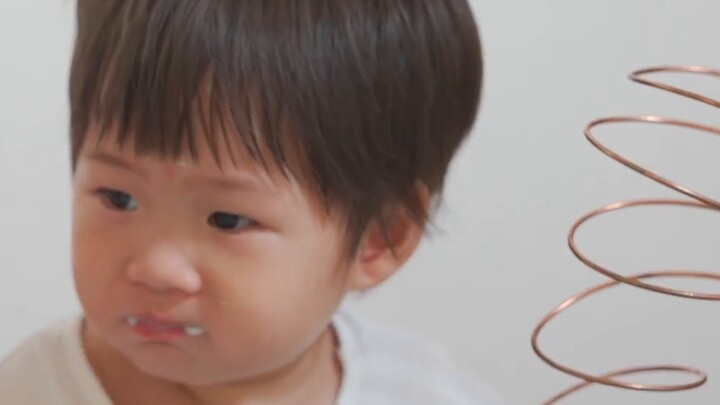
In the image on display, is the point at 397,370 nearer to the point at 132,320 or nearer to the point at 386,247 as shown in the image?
the point at 386,247

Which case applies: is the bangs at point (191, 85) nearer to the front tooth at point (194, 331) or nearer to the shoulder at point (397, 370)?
the front tooth at point (194, 331)

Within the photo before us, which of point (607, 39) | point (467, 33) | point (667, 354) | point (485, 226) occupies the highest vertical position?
point (467, 33)

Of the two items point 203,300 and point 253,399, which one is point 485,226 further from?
point 203,300

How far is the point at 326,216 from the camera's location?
0.70 metres

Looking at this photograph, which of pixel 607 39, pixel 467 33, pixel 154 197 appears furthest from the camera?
pixel 607 39

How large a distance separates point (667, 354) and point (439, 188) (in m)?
0.58

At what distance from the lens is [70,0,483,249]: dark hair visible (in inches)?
24.8

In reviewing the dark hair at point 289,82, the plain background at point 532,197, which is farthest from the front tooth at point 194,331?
the plain background at point 532,197

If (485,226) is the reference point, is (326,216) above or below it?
above

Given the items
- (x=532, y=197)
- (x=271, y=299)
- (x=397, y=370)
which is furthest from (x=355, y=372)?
(x=532, y=197)

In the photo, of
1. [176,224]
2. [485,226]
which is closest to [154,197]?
[176,224]

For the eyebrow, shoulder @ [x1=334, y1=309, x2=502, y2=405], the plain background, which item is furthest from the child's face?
the plain background

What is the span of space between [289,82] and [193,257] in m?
0.11

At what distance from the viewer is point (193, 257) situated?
661 mm
